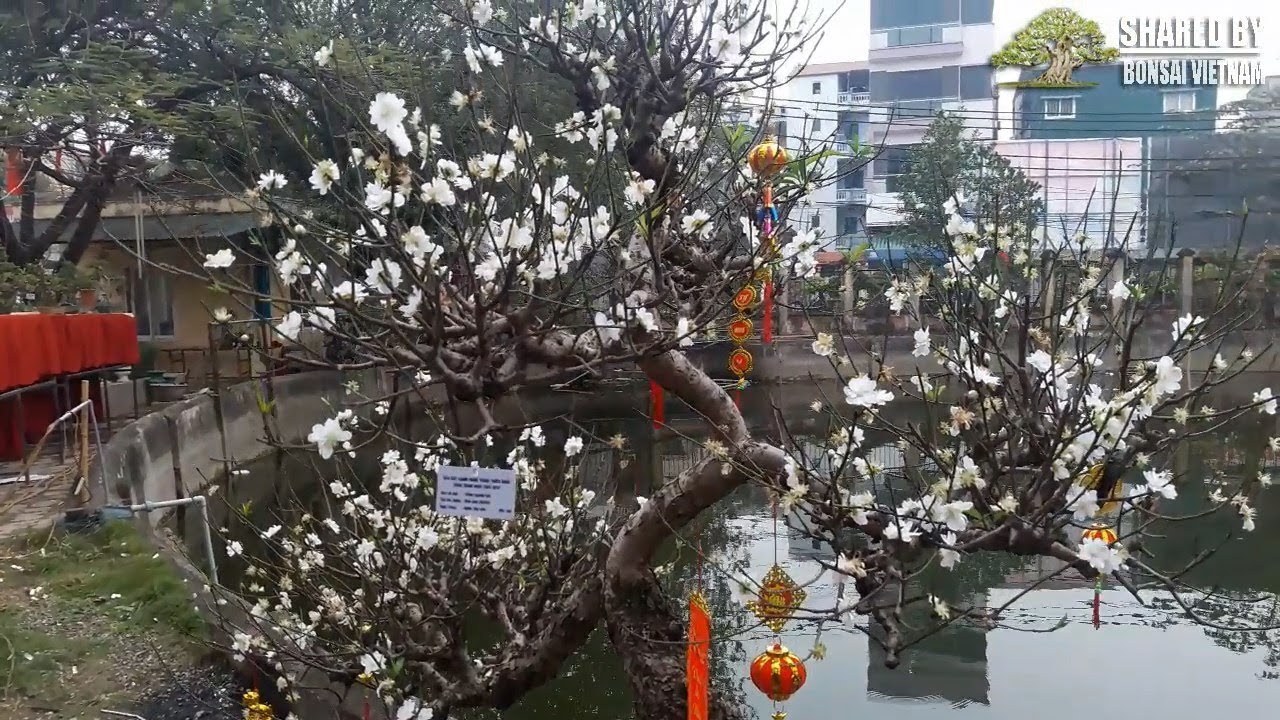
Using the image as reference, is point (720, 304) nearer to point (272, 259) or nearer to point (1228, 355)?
point (272, 259)

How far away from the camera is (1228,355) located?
1772cm

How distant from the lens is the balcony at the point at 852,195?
27547 millimetres

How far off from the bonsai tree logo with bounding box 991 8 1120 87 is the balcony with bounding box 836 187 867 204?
23.3 ft

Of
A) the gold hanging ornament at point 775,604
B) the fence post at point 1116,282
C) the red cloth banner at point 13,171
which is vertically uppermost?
the red cloth banner at point 13,171

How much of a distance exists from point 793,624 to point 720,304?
187 inches

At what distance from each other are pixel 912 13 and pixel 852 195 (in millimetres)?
5311

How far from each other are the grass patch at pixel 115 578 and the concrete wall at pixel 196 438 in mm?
749

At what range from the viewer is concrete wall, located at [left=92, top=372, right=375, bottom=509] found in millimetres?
7641

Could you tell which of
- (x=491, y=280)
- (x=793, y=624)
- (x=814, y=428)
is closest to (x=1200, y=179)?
(x=814, y=428)

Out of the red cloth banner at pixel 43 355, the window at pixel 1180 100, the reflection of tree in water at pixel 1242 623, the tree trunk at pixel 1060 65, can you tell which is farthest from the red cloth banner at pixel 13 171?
the window at pixel 1180 100

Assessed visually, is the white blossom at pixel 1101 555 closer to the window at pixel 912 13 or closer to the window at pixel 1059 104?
the window at pixel 1059 104

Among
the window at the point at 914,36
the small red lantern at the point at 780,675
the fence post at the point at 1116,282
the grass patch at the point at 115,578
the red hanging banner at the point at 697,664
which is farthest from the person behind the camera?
the window at the point at 914,36

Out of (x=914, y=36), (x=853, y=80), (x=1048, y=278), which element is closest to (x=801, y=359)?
(x=914, y=36)

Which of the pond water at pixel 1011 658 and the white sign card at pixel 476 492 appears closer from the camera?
the white sign card at pixel 476 492
